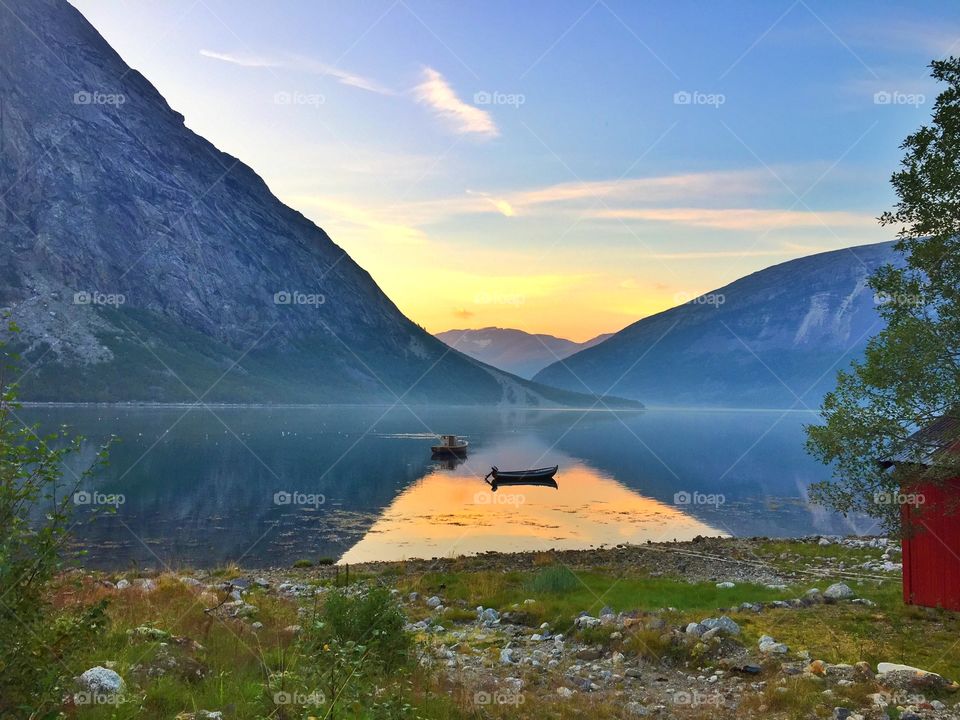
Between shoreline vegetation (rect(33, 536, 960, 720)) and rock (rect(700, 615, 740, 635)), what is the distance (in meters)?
0.05

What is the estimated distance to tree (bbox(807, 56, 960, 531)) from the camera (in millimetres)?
17281

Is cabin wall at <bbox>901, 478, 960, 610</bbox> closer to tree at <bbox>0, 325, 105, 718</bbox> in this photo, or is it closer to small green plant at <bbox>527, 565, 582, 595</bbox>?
small green plant at <bbox>527, 565, 582, 595</bbox>

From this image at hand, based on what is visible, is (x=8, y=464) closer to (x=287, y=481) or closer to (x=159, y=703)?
(x=159, y=703)

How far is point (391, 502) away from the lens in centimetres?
6069

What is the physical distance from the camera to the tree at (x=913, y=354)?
680 inches

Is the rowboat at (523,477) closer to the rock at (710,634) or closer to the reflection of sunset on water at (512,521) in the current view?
the reflection of sunset on water at (512,521)

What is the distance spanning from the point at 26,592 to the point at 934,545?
20.8 meters

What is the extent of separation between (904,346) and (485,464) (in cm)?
8079

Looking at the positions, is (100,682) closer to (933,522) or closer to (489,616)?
(489,616)

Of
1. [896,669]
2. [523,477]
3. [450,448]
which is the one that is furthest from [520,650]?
[450,448]

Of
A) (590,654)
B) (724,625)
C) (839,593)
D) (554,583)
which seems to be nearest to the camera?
(590,654)

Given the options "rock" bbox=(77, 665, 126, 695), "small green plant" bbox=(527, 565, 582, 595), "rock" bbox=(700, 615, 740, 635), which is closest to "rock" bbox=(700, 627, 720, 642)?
"rock" bbox=(700, 615, 740, 635)

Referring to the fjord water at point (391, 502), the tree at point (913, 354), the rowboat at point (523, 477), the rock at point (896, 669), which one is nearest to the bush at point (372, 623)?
the fjord water at point (391, 502)

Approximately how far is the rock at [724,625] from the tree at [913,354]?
4.37 meters
